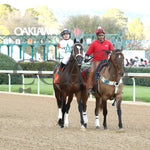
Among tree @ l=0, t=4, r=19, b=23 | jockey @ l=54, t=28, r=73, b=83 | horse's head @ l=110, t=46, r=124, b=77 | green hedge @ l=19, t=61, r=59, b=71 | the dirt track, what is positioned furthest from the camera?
tree @ l=0, t=4, r=19, b=23

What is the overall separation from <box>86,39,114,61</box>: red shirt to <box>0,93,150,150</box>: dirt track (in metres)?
1.44

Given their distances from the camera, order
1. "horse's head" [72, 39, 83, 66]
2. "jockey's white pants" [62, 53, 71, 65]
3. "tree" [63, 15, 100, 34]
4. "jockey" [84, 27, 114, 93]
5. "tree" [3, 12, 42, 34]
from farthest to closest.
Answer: "tree" [3, 12, 42, 34] → "tree" [63, 15, 100, 34] → "jockey's white pants" [62, 53, 71, 65] → "jockey" [84, 27, 114, 93] → "horse's head" [72, 39, 83, 66]

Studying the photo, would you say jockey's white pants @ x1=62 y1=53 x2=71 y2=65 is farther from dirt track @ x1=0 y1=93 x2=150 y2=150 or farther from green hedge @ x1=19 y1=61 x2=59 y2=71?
green hedge @ x1=19 y1=61 x2=59 y2=71

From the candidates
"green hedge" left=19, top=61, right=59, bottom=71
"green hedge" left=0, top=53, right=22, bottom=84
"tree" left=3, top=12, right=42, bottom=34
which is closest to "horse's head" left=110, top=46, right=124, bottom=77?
"green hedge" left=0, top=53, right=22, bottom=84

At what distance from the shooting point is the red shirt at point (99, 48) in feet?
28.8

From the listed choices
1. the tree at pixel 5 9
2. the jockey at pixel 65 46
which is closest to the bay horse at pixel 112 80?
the jockey at pixel 65 46

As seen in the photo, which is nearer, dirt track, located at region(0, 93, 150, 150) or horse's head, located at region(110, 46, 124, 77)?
dirt track, located at region(0, 93, 150, 150)

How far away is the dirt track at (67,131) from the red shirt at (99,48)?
1.44m

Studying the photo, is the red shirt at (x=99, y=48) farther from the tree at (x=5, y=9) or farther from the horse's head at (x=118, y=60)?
the tree at (x=5, y=9)

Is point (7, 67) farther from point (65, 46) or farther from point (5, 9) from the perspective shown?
point (5, 9)

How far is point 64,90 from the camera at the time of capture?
8.79 m

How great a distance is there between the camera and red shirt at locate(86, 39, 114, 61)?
28.8 feet

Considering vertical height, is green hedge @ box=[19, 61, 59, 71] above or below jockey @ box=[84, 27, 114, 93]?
below

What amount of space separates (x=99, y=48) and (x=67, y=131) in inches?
71.6
